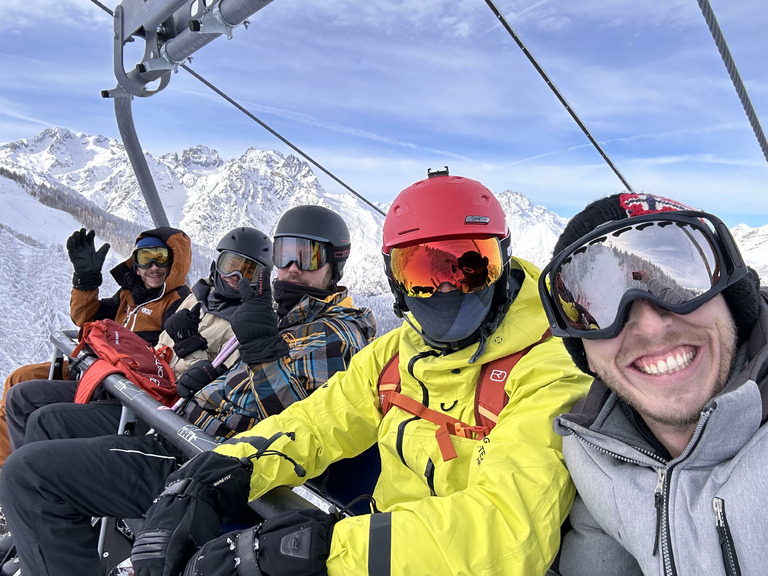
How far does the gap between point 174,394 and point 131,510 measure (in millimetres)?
985

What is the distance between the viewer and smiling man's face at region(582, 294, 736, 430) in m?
1.20

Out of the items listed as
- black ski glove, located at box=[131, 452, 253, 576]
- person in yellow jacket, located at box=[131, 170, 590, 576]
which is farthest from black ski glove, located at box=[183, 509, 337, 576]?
black ski glove, located at box=[131, 452, 253, 576]

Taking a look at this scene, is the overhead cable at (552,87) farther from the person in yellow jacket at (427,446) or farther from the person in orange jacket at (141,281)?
the person in orange jacket at (141,281)

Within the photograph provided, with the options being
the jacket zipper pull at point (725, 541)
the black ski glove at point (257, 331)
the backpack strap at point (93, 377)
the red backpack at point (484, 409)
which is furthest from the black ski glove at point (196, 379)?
the jacket zipper pull at point (725, 541)

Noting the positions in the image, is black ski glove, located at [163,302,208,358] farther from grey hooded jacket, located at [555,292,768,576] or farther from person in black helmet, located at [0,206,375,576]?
grey hooded jacket, located at [555,292,768,576]

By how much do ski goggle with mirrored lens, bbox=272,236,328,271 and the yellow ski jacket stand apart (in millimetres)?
1094

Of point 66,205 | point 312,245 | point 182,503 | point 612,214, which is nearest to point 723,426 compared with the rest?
point 612,214

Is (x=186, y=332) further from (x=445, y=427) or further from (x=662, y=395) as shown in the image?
(x=662, y=395)

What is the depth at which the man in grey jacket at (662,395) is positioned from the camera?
1.00 metres

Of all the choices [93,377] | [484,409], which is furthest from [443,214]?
[93,377]

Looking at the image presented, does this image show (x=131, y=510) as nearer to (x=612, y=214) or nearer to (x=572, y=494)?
(x=572, y=494)

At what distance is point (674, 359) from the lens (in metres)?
1.23

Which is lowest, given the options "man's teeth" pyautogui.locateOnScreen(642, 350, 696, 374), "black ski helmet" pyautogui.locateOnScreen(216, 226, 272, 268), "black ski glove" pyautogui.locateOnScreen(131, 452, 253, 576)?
"black ski glove" pyautogui.locateOnScreen(131, 452, 253, 576)

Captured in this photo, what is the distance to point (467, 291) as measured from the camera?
1935 millimetres
